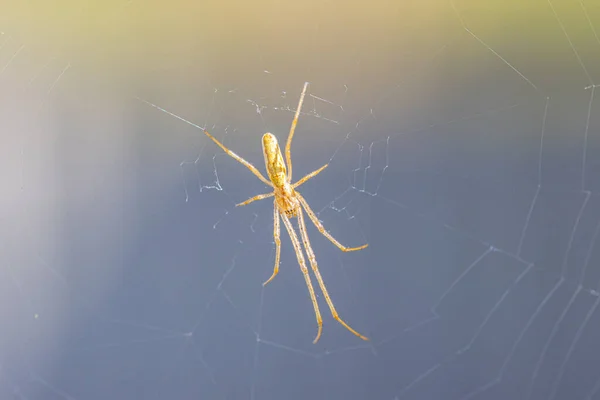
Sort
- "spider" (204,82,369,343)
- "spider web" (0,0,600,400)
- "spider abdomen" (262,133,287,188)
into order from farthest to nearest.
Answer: "spider web" (0,0,600,400) → "spider" (204,82,369,343) → "spider abdomen" (262,133,287,188)

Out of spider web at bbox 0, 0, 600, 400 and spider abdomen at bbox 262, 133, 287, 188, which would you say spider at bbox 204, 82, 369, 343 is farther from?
spider web at bbox 0, 0, 600, 400

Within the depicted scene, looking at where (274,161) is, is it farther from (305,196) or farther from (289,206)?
(305,196)

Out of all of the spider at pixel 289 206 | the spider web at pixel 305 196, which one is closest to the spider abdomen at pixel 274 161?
the spider at pixel 289 206

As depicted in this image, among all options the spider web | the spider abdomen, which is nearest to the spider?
the spider abdomen

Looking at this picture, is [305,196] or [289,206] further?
[305,196]

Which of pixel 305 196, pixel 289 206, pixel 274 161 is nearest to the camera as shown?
pixel 274 161

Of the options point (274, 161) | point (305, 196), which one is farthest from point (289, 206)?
point (305, 196)

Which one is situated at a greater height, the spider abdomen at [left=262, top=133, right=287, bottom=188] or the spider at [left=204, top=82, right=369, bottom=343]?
the spider abdomen at [left=262, top=133, right=287, bottom=188]

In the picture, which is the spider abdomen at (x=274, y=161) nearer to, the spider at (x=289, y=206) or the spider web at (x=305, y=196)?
the spider at (x=289, y=206)

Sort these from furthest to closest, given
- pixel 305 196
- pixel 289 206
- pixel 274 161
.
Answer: pixel 305 196 < pixel 289 206 < pixel 274 161
